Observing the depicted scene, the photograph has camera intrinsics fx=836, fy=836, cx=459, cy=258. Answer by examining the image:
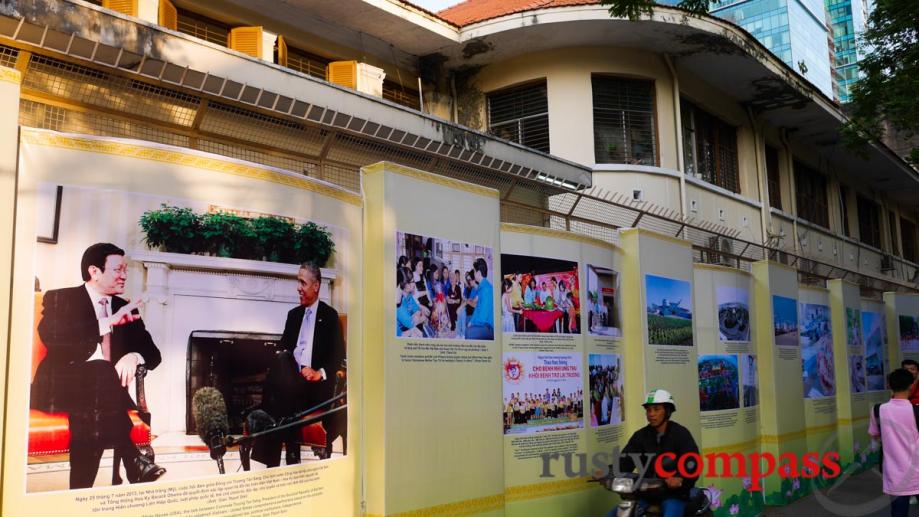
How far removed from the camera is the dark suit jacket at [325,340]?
19.0 feet

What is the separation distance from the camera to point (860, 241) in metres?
27.2

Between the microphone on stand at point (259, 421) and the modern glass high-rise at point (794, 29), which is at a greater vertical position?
the modern glass high-rise at point (794, 29)

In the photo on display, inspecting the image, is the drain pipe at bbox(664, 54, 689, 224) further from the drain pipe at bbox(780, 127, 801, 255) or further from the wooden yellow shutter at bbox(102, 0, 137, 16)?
the wooden yellow shutter at bbox(102, 0, 137, 16)

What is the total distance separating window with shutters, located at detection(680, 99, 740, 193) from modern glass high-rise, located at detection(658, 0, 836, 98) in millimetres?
85270

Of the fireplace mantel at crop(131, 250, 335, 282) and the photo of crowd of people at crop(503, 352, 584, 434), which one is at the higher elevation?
the fireplace mantel at crop(131, 250, 335, 282)

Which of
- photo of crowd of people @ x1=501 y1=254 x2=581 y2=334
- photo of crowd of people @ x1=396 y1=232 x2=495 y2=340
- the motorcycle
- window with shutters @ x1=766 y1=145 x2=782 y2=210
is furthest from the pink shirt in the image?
window with shutters @ x1=766 y1=145 x2=782 y2=210

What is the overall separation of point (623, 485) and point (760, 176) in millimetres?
14423

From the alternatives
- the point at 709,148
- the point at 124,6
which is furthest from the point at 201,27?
the point at 709,148

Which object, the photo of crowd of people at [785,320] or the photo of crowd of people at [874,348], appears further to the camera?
the photo of crowd of people at [874,348]

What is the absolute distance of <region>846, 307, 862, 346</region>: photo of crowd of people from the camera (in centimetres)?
1595

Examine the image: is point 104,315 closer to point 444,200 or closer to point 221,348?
point 221,348

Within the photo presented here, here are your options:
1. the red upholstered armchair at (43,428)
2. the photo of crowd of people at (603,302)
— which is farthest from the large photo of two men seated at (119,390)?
the photo of crowd of people at (603,302)

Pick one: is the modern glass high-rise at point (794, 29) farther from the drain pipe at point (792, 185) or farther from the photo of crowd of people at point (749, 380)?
the photo of crowd of people at point (749, 380)

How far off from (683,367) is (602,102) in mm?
7595
